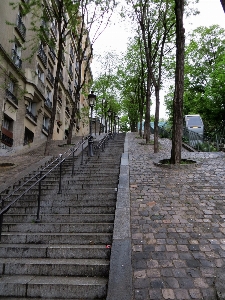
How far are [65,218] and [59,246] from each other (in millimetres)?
1071

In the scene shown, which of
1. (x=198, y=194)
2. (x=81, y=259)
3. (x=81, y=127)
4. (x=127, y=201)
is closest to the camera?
(x=81, y=259)

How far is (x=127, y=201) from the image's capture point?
6.11m

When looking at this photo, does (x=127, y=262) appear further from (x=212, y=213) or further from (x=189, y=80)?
(x=189, y=80)

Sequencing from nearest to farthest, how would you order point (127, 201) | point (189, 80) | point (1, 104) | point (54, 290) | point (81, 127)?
point (54, 290) → point (127, 201) → point (1, 104) → point (189, 80) → point (81, 127)

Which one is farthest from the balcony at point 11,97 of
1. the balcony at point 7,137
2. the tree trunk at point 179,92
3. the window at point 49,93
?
the tree trunk at point 179,92

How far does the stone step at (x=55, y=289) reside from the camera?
3.55m

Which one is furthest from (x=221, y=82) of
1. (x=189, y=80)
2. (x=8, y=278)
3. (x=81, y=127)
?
(x=8, y=278)

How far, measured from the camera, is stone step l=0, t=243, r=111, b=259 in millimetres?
4320

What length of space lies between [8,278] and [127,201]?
3096 millimetres

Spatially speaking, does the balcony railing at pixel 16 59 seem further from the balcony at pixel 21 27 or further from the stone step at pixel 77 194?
the stone step at pixel 77 194

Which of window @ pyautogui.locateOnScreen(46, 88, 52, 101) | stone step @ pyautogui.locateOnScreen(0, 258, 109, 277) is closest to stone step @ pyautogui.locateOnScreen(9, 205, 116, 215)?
stone step @ pyautogui.locateOnScreen(0, 258, 109, 277)

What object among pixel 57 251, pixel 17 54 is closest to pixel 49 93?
pixel 17 54

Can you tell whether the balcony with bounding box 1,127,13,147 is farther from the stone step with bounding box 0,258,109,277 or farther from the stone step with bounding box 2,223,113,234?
the stone step with bounding box 0,258,109,277

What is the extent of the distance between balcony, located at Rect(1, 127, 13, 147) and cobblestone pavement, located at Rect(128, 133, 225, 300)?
10611mm
